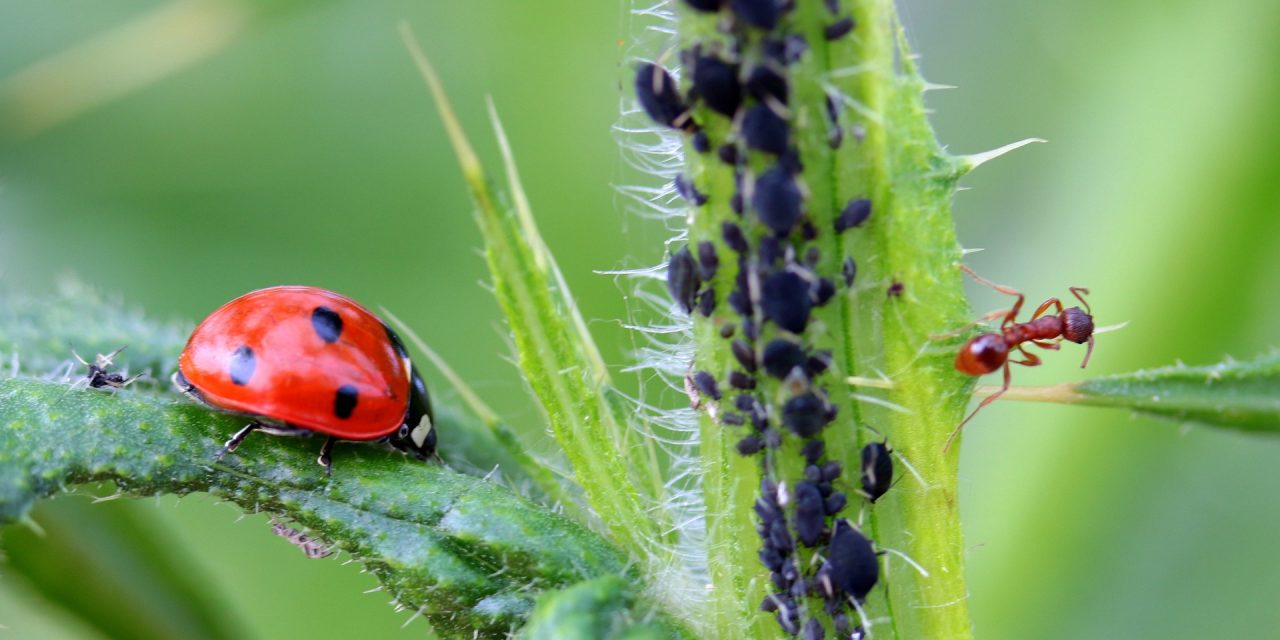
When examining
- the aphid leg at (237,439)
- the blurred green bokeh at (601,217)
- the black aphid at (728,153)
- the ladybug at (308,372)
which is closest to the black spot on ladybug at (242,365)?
the ladybug at (308,372)

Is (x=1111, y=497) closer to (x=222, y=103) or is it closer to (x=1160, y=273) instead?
(x=1160, y=273)

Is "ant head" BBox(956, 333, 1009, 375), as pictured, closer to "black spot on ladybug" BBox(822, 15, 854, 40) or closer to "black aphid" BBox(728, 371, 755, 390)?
"black aphid" BBox(728, 371, 755, 390)

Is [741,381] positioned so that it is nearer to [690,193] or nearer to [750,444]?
[750,444]

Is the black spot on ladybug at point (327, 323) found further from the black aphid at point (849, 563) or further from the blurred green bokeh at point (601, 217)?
the black aphid at point (849, 563)

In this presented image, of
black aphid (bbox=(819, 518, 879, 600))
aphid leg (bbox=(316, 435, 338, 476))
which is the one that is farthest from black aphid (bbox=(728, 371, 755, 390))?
aphid leg (bbox=(316, 435, 338, 476))

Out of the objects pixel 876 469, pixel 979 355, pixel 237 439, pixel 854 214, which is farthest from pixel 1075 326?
pixel 237 439

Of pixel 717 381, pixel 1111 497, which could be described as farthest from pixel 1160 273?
pixel 717 381
